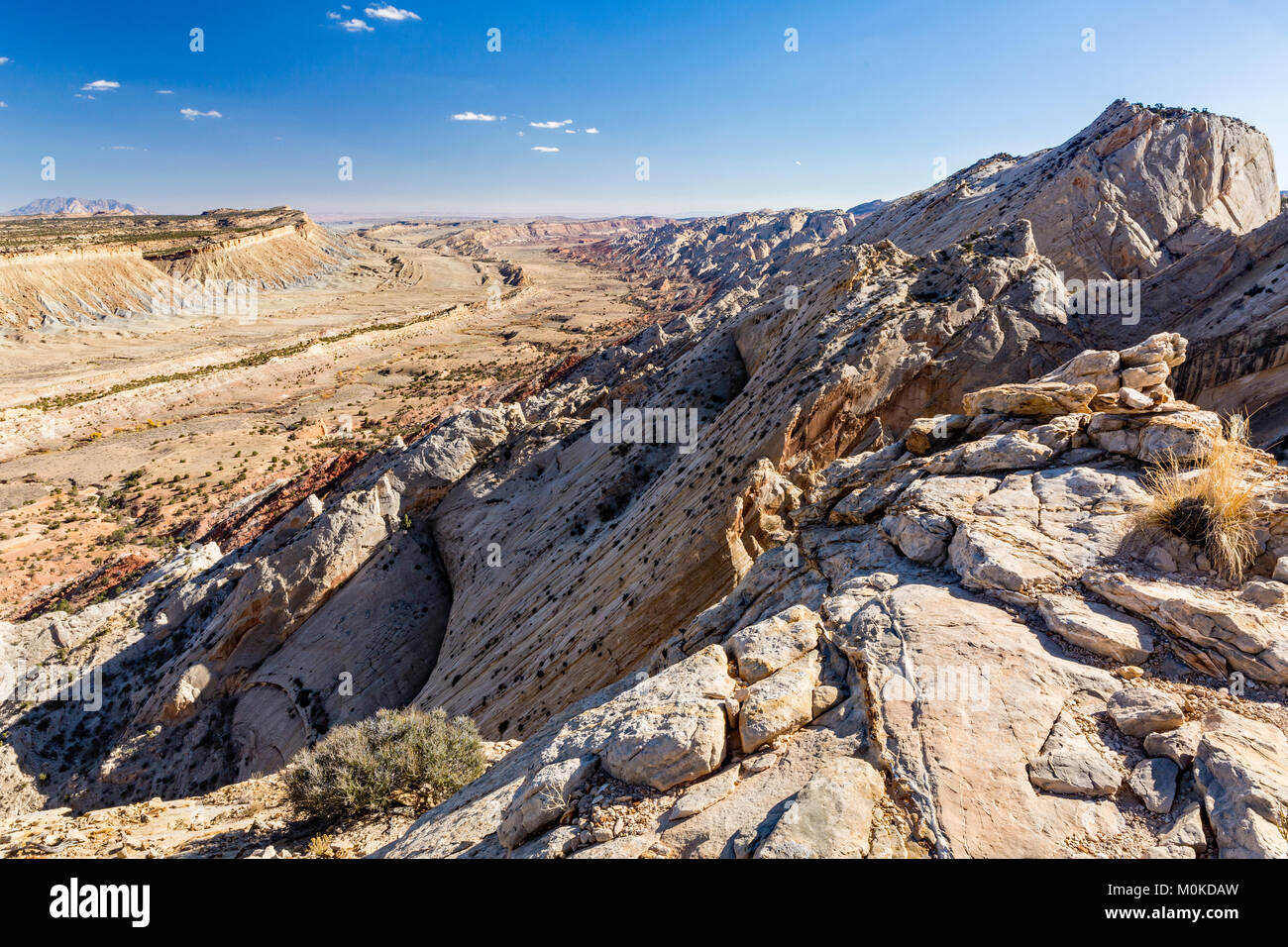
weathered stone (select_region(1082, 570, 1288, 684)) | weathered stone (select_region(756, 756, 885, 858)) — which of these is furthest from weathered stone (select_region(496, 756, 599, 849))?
weathered stone (select_region(1082, 570, 1288, 684))

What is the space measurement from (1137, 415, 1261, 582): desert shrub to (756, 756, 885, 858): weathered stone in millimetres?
4461

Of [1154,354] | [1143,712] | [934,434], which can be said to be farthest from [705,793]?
[1154,354]

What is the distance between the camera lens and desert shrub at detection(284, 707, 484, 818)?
945 centimetres

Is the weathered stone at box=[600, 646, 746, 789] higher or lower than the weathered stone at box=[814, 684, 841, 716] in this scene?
lower

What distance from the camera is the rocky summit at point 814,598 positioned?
4770 millimetres

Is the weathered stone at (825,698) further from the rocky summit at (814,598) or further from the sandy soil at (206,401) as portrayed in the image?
the sandy soil at (206,401)

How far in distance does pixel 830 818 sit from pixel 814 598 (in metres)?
3.49

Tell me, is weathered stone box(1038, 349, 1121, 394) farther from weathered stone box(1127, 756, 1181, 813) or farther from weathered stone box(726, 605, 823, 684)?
weathered stone box(1127, 756, 1181, 813)

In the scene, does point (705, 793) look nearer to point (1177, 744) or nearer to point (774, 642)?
point (774, 642)

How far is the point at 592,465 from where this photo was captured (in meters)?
21.2

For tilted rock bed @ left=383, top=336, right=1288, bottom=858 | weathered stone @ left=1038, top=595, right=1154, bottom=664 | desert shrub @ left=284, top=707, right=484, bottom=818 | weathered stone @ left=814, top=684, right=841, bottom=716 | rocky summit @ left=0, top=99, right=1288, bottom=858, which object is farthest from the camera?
desert shrub @ left=284, top=707, right=484, bottom=818

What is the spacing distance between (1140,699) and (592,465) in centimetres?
1766
